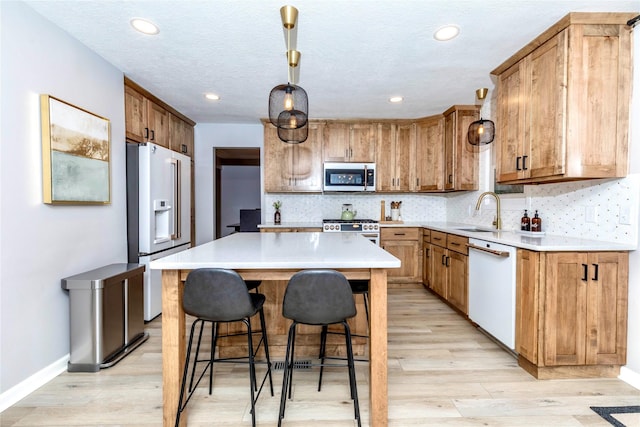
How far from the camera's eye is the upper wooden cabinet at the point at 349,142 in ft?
15.3

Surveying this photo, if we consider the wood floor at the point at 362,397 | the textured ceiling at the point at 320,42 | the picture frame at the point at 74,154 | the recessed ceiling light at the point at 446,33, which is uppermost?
the textured ceiling at the point at 320,42

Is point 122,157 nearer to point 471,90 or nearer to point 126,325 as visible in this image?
point 126,325

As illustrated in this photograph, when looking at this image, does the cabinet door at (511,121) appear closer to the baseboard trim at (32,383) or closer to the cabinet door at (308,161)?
the cabinet door at (308,161)

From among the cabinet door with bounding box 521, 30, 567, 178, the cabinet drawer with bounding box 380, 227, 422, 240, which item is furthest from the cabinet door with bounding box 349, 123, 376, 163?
the cabinet door with bounding box 521, 30, 567, 178

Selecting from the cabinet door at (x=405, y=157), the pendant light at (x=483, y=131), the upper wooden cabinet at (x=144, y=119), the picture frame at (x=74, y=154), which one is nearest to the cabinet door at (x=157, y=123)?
the upper wooden cabinet at (x=144, y=119)

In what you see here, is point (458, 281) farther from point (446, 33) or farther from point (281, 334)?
point (446, 33)

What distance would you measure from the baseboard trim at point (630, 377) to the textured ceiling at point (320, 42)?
2.37 metres

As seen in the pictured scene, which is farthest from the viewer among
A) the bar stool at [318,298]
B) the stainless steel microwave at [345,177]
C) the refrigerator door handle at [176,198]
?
the stainless steel microwave at [345,177]

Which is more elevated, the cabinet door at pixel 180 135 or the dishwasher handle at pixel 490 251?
the cabinet door at pixel 180 135

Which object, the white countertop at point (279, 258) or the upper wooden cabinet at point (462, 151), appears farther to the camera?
the upper wooden cabinet at point (462, 151)

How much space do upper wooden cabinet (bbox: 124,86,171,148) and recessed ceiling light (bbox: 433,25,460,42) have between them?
2.90 meters

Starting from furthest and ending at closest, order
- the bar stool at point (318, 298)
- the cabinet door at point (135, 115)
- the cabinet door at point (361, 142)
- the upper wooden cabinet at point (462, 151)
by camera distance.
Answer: the cabinet door at point (361, 142)
the upper wooden cabinet at point (462, 151)
the cabinet door at point (135, 115)
the bar stool at point (318, 298)

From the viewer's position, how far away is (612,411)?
5.98 ft

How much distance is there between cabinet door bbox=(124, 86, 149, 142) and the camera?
3.15 meters
